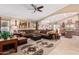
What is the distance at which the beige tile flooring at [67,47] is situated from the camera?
2.63 meters

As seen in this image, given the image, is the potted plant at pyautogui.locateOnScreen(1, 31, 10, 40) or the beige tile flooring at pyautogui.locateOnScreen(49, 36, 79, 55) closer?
the potted plant at pyautogui.locateOnScreen(1, 31, 10, 40)

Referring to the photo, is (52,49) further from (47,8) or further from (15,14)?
(15,14)

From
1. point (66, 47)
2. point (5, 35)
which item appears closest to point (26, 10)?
point (5, 35)

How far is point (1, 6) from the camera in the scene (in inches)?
101

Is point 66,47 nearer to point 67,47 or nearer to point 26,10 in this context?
point 67,47

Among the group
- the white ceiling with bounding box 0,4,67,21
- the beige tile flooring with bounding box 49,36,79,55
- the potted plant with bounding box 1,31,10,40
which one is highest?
the white ceiling with bounding box 0,4,67,21

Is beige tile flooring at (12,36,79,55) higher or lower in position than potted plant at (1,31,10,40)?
lower

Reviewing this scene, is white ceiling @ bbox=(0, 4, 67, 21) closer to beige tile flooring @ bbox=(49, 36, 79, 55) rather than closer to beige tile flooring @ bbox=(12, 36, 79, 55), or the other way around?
beige tile flooring @ bbox=(12, 36, 79, 55)

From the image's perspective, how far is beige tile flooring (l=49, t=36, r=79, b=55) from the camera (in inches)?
104

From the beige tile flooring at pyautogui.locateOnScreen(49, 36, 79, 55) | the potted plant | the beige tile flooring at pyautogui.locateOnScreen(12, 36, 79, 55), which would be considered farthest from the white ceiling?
the beige tile flooring at pyautogui.locateOnScreen(49, 36, 79, 55)

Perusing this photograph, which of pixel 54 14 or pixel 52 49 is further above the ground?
pixel 54 14

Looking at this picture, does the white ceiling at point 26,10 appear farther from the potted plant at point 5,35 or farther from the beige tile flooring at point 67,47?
the beige tile flooring at point 67,47
